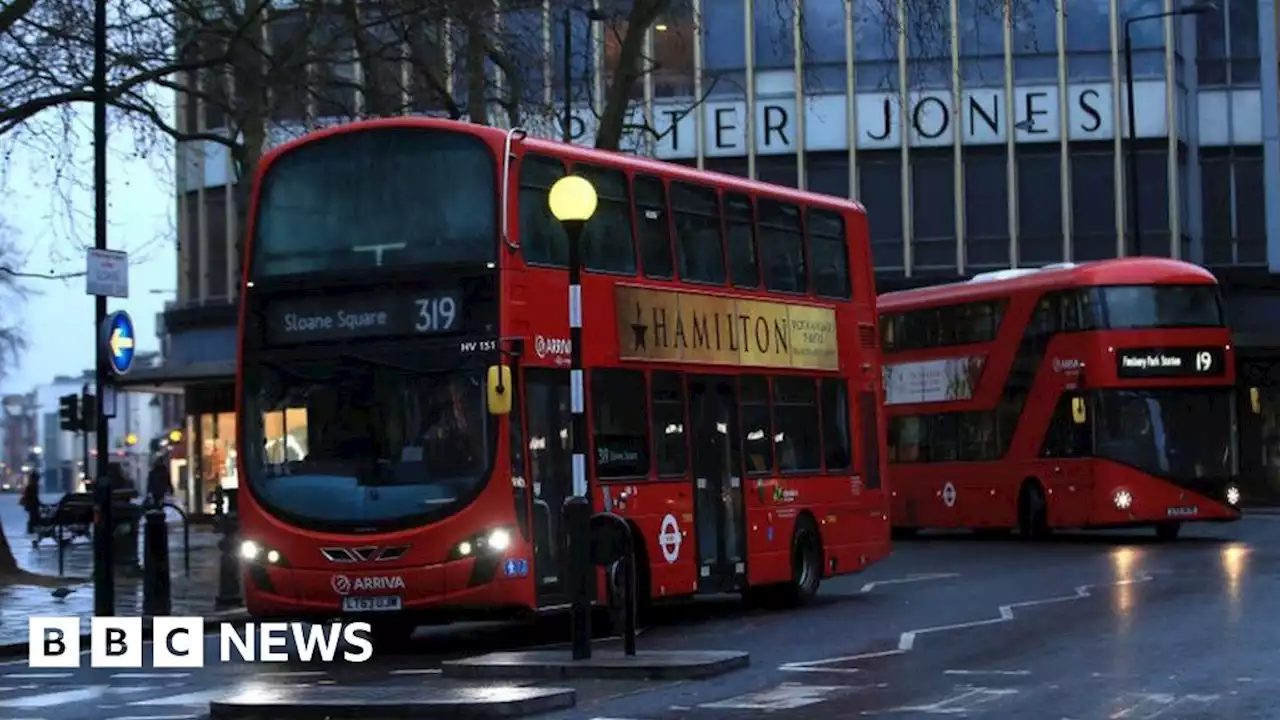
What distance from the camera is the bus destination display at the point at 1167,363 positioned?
3494cm

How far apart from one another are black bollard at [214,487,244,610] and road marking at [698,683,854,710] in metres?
11.8

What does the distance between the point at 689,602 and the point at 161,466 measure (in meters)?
25.5

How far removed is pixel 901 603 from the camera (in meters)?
23.9

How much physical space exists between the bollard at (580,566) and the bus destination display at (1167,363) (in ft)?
65.1

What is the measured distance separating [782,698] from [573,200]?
4.33m

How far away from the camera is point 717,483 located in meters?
22.3

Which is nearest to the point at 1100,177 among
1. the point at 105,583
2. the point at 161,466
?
the point at 161,466

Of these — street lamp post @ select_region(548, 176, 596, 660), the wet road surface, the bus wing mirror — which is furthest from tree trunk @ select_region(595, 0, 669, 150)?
street lamp post @ select_region(548, 176, 596, 660)

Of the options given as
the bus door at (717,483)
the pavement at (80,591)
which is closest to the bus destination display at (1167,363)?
the bus door at (717,483)

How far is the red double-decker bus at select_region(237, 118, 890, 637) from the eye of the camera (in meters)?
18.4

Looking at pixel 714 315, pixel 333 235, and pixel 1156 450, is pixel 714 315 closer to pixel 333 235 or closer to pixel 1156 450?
pixel 333 235

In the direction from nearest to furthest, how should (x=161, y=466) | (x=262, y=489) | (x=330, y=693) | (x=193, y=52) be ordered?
1. (x=330, y=693)
2. (x=262, y=489)
3. (x=193, y=52)
4. (x=161, y=466)

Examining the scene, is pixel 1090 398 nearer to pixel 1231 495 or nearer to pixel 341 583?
pixel 1231 495

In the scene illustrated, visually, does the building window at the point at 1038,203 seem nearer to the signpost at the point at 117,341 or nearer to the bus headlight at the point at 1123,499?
the bus headlight at the point at 1123,499
